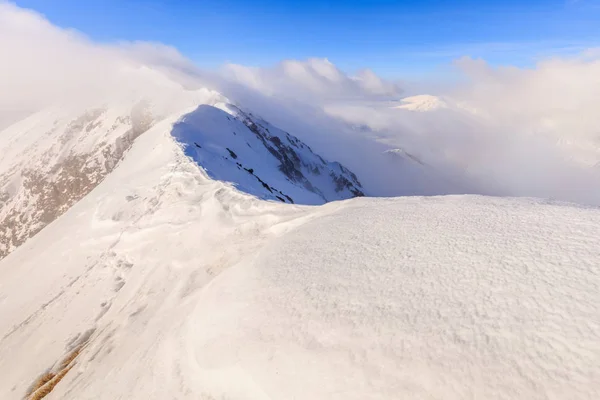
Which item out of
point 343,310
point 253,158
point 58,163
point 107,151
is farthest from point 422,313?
point 58,163

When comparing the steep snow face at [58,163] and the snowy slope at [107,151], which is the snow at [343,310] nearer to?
the snowy slope at [107,151]

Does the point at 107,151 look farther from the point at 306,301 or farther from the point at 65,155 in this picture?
the point at 306,301

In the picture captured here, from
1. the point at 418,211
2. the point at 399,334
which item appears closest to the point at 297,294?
the point at 399,334

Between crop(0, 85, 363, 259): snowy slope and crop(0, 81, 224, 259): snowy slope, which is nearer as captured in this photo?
crop(0, 85, 363, 259): snowy slope

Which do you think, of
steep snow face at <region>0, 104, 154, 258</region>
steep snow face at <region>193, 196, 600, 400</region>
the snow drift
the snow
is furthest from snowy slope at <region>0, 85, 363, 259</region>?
steep snow face at <region>193, 196, 600, 400</region>

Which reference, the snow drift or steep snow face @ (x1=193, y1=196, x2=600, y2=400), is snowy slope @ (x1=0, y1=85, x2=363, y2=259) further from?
steep snow face @ (x1=193, y1=196, x2=600, y2=400)

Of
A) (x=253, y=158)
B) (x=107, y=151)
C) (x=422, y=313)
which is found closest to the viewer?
(x=422, y=313)
